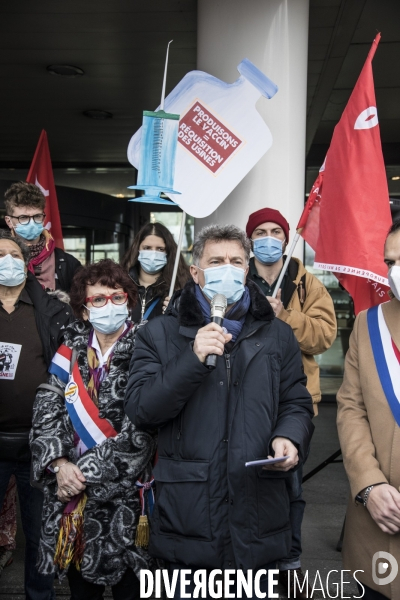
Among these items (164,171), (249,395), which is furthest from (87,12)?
(249,395)

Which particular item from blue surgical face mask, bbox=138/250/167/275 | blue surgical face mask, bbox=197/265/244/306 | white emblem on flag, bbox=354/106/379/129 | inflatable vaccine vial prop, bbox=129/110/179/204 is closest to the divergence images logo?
blue surgical face mask, bbox=197/265/244/306

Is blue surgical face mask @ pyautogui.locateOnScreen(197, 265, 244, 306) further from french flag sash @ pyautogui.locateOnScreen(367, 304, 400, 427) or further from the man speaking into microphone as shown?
Result: french flag sash @ pyautogui.locateOnScreen(367, 304, 400, 427)

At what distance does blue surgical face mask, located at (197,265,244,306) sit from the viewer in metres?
2.64

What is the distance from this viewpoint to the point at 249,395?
8.27ft

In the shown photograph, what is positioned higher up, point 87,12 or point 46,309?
point 87,12

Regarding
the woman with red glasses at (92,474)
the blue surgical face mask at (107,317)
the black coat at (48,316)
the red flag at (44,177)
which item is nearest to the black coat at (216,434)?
the woman with red glasses at (92,474)

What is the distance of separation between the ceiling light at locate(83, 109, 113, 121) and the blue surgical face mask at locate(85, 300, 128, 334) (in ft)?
21.0

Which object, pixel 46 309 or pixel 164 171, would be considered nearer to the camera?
pixel 164 171

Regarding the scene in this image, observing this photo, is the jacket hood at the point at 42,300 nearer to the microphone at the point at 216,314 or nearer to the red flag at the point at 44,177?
the microphone at the point at 216,314

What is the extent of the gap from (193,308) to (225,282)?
0.16m

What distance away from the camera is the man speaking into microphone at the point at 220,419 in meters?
2.42

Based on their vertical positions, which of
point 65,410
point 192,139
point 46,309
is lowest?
point 65,410

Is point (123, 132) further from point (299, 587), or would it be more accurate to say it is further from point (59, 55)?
point (299, 587)

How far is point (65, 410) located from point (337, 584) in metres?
2.05
